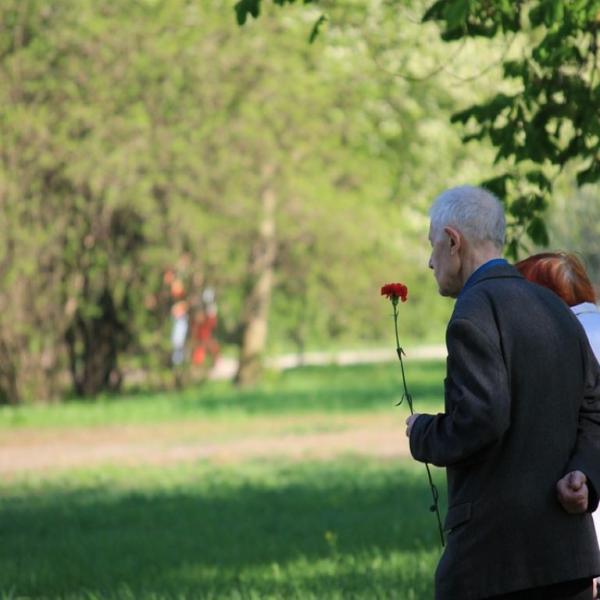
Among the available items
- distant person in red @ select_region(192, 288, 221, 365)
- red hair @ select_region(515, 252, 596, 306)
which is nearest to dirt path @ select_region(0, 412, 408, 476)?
distant person in red @ select_region(192, 288, 221, 365)

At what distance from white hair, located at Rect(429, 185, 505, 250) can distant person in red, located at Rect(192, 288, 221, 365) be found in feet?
80.0

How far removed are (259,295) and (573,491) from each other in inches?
1056

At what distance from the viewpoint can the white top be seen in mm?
4922

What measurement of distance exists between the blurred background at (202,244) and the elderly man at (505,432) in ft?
31.8

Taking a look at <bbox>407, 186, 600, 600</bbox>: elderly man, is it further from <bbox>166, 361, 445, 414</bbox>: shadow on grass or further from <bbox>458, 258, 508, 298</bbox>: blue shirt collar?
<bbox>166, 361, 445, 414</bbox>: shadow on grass

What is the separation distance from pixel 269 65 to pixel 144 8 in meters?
2.20

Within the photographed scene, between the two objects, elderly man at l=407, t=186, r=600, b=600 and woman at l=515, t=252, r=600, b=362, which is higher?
woman at l=515, t=252, r=600, b=362

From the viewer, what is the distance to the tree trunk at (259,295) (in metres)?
28.7

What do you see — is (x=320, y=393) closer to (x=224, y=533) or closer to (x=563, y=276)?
(x=224, y=533)

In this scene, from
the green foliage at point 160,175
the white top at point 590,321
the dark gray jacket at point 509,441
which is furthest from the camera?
the green foliage at point 160,175

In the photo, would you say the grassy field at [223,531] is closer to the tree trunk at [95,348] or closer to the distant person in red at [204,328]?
the tree trunk at [95,348]

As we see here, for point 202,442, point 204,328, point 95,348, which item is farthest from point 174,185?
point 202,442

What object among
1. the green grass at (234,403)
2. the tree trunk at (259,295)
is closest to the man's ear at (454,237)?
the green grass at (234,403)

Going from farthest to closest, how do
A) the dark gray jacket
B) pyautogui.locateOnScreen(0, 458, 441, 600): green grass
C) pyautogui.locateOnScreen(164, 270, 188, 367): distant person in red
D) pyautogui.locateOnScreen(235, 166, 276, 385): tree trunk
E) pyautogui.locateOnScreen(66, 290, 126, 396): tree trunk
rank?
1. pyautogui.locateOnScreen(235, 166, 276, 385): tree trunk
2. pyautogui.locateOnScreen(164, 270, 188, 367): distant person in red
3. pyautogui.locateOnScreen(66, 290, 126, 396): tree trunk
4. pyautogui.locateOnScreen(0, 458, 441, 600): green grass
5. the dark gray jacket
